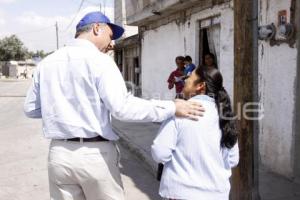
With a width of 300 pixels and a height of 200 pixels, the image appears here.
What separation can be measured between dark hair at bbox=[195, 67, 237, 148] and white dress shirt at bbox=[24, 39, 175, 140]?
246 millimetres

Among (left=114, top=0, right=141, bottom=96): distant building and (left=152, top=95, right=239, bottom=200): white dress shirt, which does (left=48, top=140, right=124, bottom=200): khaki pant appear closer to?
(left=152, top=95, right=239, bottom=200): white dress shirt

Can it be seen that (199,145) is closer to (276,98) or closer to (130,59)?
(276,98)

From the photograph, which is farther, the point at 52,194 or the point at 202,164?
the point at 52,194

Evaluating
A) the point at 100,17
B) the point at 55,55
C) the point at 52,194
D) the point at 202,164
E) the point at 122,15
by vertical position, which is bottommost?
the point at 52,194

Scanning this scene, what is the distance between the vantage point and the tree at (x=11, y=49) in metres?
63.8

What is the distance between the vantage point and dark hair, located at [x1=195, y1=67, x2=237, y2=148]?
260cm

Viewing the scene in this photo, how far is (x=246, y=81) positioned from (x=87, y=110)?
1953 millimetres

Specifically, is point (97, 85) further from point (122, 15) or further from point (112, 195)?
point (122, 15)

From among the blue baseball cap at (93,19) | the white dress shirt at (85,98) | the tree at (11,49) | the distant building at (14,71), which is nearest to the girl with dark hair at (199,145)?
the white dress shirt at (85,98)

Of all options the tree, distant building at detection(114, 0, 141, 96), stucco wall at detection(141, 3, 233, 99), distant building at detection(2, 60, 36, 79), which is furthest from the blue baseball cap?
the tree

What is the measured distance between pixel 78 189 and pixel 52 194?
0.18 m

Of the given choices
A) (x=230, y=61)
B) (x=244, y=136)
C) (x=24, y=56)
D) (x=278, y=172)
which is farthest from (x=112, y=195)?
(x=24, y=56)

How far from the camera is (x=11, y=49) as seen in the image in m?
65.6

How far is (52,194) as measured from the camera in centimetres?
285
